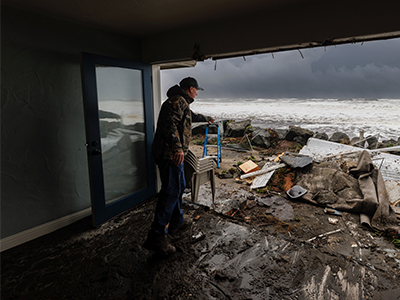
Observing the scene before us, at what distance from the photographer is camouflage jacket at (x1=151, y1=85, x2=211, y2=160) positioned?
→ 2.31 m

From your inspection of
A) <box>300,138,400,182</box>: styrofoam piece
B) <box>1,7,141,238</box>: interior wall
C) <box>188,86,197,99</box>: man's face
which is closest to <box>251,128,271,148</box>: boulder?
<box>300,138,400,182</box>: styrofoam piece

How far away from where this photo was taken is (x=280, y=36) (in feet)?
7.97

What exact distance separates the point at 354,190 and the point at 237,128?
6.02 meters

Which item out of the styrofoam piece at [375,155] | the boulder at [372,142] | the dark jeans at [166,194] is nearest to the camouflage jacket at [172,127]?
the dark jeans at [166,194]

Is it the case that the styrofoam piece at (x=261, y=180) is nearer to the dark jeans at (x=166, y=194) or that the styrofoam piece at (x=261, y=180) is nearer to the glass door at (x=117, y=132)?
the glass door at (x=117, y=132)

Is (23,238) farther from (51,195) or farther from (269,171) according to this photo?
(269,171)

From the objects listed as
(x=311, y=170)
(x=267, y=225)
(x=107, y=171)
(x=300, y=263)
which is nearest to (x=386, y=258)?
(x=300, y=263)

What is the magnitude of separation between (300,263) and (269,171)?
2611 mm

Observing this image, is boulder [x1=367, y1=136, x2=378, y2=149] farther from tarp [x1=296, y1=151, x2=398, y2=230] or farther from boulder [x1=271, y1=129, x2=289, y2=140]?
tarp [x1=296, y1=151, x2=398, y2=230]

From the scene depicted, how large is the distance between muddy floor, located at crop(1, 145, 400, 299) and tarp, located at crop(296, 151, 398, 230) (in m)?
0.28

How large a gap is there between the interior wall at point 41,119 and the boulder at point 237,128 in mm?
6837

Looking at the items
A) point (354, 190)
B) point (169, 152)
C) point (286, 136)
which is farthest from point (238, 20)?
point (286, 136)

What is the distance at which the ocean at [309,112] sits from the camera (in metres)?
12.8

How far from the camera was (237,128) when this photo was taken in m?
9.39
